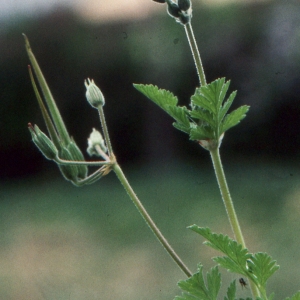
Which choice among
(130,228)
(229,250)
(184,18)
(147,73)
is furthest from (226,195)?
(147,73)

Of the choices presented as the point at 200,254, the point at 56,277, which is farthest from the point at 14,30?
the point at 200,254

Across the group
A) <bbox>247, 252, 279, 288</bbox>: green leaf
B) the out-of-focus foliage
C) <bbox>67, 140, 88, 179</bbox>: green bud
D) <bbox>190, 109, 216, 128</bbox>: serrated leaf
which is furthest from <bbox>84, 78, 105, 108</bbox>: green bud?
the out-of-focus foliage

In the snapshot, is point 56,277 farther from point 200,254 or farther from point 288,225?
point 288,225

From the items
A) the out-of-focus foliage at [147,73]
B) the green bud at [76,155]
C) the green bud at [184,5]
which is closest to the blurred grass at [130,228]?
the out-of-focus foliage at [147,73]

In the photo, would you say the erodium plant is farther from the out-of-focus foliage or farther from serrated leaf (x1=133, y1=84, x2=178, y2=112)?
the out-of-focus foliage

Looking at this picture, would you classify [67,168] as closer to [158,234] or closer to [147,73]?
[158,234]

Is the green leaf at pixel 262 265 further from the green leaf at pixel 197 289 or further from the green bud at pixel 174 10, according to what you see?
the green bud at pixel 174 10
